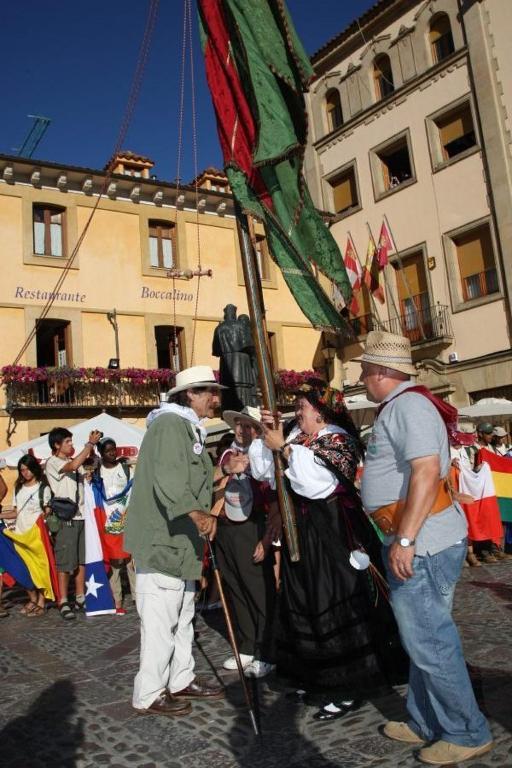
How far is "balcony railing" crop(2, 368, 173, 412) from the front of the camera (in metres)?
19.0

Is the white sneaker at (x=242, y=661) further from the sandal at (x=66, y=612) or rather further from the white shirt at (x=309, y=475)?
the sandal at (x=66, y=612)

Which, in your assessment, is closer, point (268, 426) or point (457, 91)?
point (268, 426)

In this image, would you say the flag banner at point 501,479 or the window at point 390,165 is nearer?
the flag banner at point 501,479

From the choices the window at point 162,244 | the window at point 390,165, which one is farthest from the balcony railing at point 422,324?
the window at point 162,244

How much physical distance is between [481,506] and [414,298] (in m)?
14.5

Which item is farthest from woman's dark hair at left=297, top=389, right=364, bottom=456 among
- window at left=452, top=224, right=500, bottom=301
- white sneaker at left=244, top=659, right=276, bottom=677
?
window at left=452, top=224, right=500, bottom=301

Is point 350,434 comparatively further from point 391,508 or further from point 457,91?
point 457,91

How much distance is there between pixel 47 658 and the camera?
565 centimetres

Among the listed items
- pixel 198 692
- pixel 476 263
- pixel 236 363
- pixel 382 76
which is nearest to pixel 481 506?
pixel 236 363

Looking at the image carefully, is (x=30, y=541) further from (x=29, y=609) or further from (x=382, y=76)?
(x=382, y=76)

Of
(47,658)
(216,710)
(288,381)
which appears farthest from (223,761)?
(288,381)

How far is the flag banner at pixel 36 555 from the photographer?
806 centimetres

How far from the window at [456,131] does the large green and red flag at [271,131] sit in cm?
1887

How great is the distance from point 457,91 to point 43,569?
786 inches
